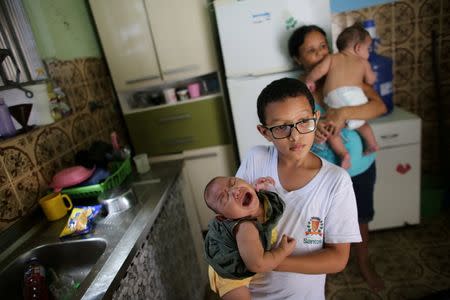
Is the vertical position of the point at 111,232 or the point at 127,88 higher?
the point at 127,88

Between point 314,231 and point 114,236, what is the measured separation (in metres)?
0.75

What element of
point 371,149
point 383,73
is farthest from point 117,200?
point 383,73

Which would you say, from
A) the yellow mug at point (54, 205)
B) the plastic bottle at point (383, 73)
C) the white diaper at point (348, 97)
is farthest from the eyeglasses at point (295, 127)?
the plastic bottle at point (383, 73)

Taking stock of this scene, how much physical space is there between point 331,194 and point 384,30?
185 cm

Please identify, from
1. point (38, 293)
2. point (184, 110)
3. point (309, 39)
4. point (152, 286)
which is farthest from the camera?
point (184, 110)

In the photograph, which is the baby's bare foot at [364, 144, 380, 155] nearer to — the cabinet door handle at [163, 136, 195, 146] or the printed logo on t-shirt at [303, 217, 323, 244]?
the printed logo on t-shirt at [303, 217, 323, 244]

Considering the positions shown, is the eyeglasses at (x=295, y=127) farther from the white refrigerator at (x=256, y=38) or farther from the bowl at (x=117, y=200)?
the white refrigerator at (x=256, y=38)

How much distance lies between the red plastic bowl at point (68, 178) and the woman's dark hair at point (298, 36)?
124 centimetres

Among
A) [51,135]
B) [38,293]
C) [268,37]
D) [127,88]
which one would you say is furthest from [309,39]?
[38,293]

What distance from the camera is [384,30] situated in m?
2.04

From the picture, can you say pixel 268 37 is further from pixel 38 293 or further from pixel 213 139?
pixel 38 293

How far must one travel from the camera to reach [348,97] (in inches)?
53.5

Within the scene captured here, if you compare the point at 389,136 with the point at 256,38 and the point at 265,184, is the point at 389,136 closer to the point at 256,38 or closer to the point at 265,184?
the point at 256,38

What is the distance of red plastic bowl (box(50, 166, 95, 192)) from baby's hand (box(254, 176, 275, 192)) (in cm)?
92
